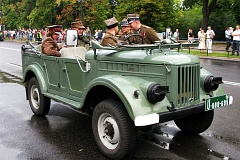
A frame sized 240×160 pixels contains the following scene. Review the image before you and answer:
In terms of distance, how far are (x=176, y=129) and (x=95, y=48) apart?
6.94 feet

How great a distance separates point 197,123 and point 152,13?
113 ft

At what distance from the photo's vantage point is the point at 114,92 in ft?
14.8

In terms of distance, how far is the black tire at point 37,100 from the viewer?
6551 mm

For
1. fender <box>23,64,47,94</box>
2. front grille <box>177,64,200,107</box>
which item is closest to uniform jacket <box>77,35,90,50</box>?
fender <box>23,64,47,94</box>

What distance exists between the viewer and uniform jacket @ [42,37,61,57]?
20.4ft

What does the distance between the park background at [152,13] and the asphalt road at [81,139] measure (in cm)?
2561

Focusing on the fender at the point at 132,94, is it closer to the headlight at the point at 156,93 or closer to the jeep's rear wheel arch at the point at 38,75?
the headlight at the point at 156,93

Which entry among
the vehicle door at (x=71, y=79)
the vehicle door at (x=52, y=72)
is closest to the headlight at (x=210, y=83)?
the vehicle door at (x=71, y=79)

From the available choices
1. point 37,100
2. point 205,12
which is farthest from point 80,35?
point 205,12

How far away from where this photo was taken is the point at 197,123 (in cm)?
543

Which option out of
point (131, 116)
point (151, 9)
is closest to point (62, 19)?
point (151, 9)

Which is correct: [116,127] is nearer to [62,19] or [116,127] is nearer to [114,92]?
[114,92]

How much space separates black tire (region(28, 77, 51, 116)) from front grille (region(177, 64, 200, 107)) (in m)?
3.01

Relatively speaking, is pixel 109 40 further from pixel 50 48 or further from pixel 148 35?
pixel 50 48
